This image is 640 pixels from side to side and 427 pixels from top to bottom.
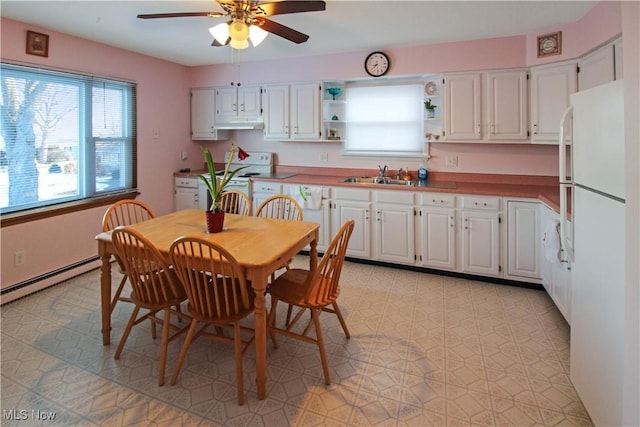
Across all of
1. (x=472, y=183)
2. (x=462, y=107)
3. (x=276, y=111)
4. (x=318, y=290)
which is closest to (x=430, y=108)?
(x=462, y=107)

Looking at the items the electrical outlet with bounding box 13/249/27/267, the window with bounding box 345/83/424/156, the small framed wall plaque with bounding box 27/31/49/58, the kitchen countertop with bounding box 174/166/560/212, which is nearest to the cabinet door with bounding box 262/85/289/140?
the kitchen countertop with bounding box 174/166/560/212

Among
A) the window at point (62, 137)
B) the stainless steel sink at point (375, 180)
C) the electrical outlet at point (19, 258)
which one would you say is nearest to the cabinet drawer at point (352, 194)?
the stainless steel sink at point (375, 180)

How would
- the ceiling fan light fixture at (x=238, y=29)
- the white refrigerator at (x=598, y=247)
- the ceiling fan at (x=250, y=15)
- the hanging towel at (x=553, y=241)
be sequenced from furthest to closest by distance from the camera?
the hanging towel at (x=553, y=241)
the ceiling fan light fixture at (x=238, y=29)
the ceiling fan at (x=250, y=15)
the white refrigerator at (x=598, y=247)

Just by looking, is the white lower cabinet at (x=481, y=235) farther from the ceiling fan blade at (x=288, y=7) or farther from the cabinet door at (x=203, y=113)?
the cabinet door at (x=203, y=113)

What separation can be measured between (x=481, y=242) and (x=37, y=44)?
4.42m

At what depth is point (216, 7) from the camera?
9.36 ft

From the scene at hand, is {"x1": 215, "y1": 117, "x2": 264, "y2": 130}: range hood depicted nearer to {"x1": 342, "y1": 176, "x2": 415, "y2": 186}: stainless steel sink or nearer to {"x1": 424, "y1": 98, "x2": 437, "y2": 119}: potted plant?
{"x1": 342, "y1": 176, "x2": 415, "y2": 186}: stainless steel sink

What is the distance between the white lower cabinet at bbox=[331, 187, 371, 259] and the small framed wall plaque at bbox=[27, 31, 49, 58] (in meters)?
3.00

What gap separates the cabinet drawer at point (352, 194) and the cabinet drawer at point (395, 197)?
121mm

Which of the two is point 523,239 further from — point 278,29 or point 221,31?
point 221,31

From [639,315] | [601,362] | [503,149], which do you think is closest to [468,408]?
[601,362]

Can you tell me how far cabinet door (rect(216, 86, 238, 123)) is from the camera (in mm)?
4961

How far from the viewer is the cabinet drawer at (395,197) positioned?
3.85m

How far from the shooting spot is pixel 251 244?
224 cm
